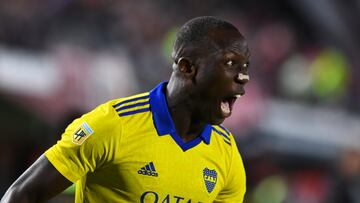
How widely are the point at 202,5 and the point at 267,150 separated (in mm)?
2712

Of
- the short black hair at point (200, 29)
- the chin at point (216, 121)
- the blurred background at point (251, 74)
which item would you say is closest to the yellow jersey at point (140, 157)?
the chin at point (216, 121)

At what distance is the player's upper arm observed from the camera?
126 inches

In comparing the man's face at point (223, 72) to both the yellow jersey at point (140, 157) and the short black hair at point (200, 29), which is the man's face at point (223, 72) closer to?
the short black hair at point (200, 29)

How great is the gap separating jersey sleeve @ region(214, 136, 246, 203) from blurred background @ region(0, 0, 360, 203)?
3375 mm

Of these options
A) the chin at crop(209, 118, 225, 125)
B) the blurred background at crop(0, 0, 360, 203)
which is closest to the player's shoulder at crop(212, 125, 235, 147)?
the chin at crop(209, 118, 225, 125)

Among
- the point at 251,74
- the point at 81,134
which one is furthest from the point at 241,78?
the point at 251,74

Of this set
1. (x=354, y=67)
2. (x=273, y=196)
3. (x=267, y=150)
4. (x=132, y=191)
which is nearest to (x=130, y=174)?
(x=132, y=191)

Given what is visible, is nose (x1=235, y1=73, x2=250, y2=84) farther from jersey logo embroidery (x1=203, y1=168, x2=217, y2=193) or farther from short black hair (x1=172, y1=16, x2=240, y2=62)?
jersey logo embroidery (x1=203, y1=168, x2=217, y2=193)

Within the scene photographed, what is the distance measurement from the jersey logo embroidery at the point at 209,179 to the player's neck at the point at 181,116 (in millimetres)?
161

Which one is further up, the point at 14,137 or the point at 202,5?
the point at 202,5

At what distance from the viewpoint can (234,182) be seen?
3744mm

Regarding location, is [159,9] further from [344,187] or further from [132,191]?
[132,191]

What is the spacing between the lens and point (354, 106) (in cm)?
1364

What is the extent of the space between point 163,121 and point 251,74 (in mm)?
8285
